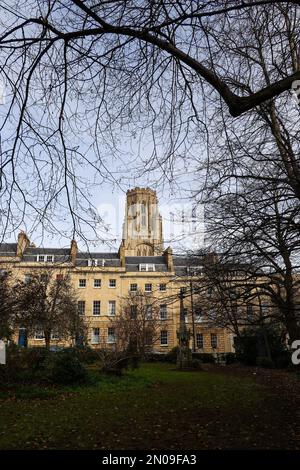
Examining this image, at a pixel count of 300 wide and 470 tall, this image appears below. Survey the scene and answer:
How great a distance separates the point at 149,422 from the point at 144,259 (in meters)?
48.8

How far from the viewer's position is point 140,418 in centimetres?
760

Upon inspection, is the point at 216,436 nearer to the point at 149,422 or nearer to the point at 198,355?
the point at 149,422

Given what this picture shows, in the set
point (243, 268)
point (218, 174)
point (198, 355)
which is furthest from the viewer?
point (198, 355)

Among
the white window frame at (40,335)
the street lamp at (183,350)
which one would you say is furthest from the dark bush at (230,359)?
the white window frame at (40,335)

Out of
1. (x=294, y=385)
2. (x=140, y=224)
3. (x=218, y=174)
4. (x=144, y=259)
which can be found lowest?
(x=294, y=385)

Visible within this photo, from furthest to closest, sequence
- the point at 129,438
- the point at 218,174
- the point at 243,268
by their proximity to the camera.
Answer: the point at 243,268 → the point at 218,174 → the point at 129,438

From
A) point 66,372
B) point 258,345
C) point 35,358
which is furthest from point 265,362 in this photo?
point 35,358

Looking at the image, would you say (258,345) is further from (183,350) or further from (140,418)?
(140,418)

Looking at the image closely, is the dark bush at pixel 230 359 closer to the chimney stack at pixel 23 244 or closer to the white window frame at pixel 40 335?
the white window frame at pixel 40 335

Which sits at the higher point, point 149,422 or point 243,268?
point 243,268

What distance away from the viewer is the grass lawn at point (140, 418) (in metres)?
5.84

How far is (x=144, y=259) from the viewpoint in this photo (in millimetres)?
56000
